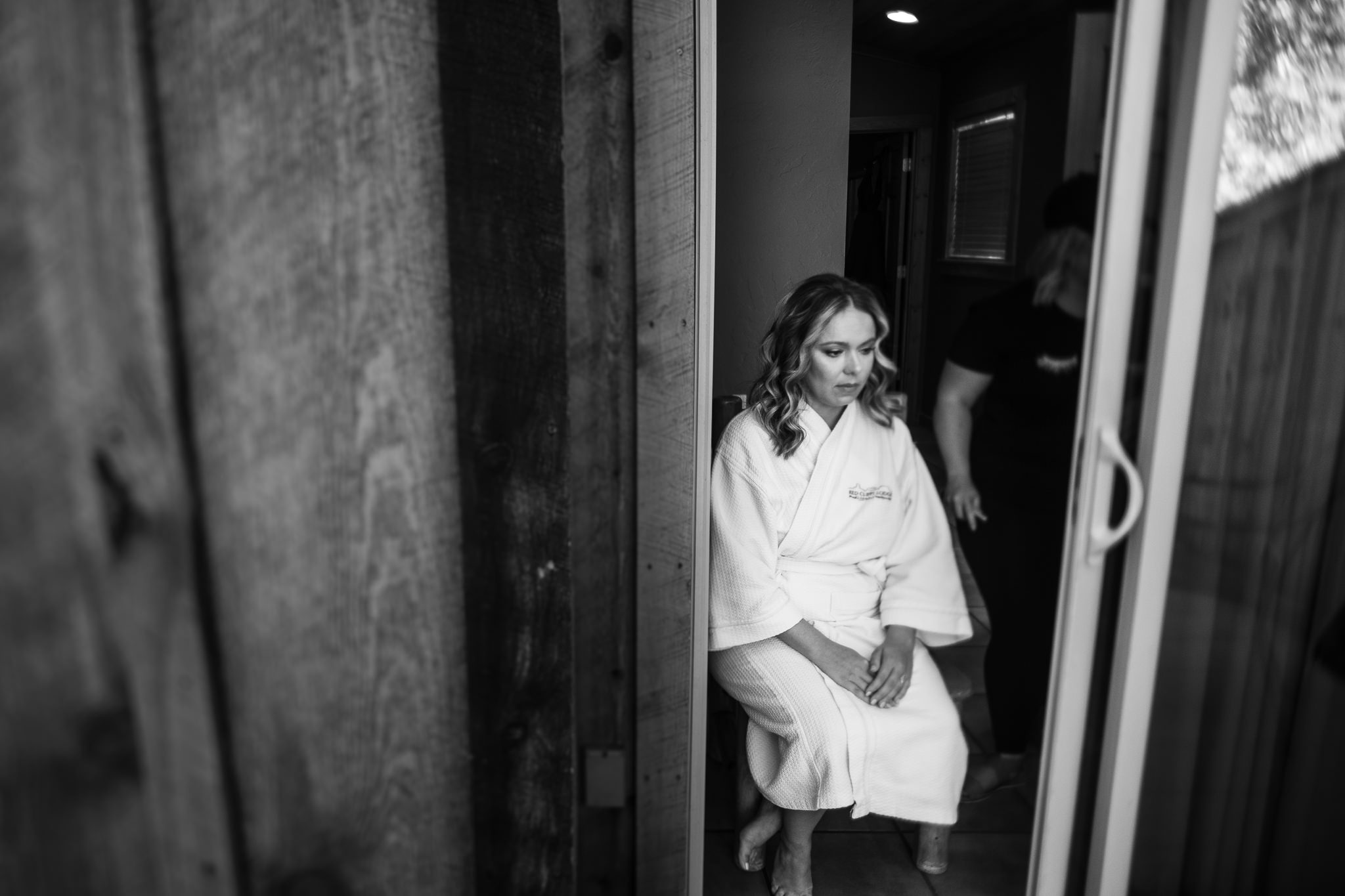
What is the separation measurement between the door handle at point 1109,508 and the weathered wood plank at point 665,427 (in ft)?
1.77

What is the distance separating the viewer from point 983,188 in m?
1.41

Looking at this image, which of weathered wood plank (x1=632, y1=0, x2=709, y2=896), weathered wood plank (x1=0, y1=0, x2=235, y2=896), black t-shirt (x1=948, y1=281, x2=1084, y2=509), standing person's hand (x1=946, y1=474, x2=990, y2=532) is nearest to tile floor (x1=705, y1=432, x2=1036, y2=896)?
standing person's hand (x1=946, y1=474, x2=990, y2=532)

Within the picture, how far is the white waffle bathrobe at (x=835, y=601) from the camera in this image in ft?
5.08

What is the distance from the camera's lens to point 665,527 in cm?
123

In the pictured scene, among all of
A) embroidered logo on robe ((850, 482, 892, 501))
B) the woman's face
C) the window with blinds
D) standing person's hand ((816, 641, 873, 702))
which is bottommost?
standing person's hand ((816, 641, 873, 702))

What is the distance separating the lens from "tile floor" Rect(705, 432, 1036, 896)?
1699 millimetres

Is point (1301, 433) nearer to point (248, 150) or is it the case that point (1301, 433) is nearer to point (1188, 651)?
point (1188, 651)

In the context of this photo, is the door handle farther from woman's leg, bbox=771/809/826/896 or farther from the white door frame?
woman's leg, bbox=771/809/826/896

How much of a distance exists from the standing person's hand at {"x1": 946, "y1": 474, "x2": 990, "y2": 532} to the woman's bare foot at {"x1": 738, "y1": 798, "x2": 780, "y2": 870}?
2.24 ft

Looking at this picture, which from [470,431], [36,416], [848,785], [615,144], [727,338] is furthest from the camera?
[727,338]

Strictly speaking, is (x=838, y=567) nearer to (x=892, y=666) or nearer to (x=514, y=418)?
(x=892, y=666)

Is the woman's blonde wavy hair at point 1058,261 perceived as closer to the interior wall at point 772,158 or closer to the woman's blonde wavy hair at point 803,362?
the woman's blonde wavy hair at point 803,362

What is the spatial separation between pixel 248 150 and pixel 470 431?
1.14 ft

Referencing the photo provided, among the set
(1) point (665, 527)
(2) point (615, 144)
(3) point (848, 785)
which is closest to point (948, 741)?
(3) point (848, 785)
